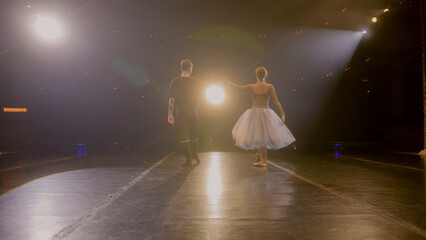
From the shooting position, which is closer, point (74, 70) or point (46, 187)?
point (46, 187)

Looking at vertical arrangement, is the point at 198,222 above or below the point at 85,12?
below

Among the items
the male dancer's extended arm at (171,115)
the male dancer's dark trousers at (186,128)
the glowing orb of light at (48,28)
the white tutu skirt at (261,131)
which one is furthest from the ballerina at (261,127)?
the glowing orb of light at (48,28)

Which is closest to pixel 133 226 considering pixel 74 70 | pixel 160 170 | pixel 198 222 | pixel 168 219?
pixel 168 219

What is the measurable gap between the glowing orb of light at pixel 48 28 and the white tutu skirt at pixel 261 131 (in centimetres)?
878

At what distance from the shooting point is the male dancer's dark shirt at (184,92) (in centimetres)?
773

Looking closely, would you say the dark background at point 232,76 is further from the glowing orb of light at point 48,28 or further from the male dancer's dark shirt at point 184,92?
the male dancer's dark shirt at point 184,92

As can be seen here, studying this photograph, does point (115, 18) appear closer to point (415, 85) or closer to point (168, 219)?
point (168, 219)

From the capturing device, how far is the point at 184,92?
7730 millimetres

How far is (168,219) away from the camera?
338cm

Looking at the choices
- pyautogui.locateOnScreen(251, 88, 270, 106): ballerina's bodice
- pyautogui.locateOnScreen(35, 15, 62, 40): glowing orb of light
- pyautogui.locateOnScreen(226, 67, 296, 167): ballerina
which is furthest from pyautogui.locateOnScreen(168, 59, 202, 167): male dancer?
pyautogui.locateOnScreen(35, 15, 62, 40): glowing orb of light

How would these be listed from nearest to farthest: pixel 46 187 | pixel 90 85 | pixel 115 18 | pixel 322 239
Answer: pixel 322 239 < pixel 46 187 < pixel 115 18 < pixel 90 85

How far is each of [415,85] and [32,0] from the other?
68.5 ft

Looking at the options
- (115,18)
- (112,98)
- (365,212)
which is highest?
(115,18)

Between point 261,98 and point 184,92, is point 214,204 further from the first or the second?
point 261,98
